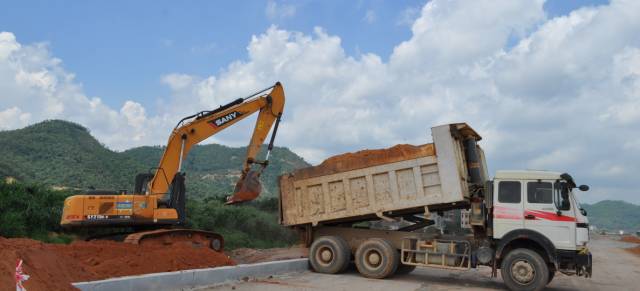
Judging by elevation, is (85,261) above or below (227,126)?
below

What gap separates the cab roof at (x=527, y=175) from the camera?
1180cm

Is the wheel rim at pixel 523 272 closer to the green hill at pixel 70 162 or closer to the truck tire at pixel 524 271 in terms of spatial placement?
the truck tire at pixel 524 271

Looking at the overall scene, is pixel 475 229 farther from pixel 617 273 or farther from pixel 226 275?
pixel 617 273

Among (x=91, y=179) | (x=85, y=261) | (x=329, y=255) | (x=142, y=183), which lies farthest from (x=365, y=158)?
(x=91, y=179)

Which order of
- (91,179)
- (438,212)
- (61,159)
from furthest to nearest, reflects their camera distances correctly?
1. (61,159)
2. (91,179)
3. (438,212)

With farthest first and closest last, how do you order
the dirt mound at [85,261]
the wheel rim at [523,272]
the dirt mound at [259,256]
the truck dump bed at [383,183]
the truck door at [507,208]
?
the dirt mound at [259,256] → the truck dump bed at [383,183] → the truck door at [507,208] → the wheel rim at [523,272] → the dirt mound at [85,261]

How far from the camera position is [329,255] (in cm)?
1409

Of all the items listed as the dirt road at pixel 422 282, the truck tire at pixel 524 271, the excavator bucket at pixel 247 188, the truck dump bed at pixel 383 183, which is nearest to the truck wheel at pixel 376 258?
the dirt road at pixel 422 282

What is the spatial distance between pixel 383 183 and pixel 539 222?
3.60 metres

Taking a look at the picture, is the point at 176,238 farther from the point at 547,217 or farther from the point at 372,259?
the point at 547,217

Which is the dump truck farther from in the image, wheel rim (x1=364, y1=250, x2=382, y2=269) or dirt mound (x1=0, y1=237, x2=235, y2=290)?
dirt mound (x1=0, y1=237, x2=235, y2=290)

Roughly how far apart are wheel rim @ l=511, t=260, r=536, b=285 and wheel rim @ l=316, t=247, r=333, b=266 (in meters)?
4.54

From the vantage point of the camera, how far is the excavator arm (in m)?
14.3

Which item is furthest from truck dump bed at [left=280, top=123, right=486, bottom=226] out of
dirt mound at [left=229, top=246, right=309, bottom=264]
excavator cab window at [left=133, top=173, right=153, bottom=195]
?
excavator cab window at [left=133, top=173, right=153, bottom=195]
